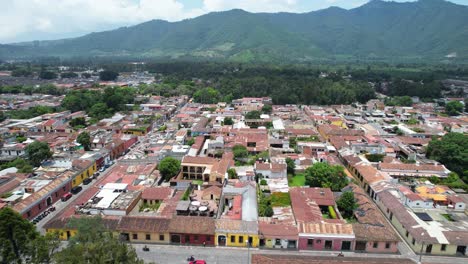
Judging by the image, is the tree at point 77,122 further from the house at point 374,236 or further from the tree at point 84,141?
the house at point 374,236

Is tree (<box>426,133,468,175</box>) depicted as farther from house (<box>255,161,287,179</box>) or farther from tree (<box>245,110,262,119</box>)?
tree (<box>245,110,262,119</box>)


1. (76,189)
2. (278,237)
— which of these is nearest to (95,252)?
(278,237)

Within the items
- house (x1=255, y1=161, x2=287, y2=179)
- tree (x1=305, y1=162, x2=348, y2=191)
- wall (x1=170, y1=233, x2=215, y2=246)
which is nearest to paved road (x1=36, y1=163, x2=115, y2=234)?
wall (x1=170, y1=233, x2=215, y2=246)

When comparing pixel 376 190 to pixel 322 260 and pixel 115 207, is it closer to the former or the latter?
pixel 322 260

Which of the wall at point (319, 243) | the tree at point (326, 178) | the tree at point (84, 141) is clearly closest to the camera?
the wall at point (319, 243)

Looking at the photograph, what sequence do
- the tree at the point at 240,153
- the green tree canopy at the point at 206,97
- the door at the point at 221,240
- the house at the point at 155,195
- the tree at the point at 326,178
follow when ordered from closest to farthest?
the door at the point at 221,240 → the house at the point at 155,195 → the tree at the point at 326,178 → the tree at the point at 240,153 → the green tree canopy at the point at 206,97

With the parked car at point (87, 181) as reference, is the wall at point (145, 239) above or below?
below

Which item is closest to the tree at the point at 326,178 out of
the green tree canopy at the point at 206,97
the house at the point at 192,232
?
the house at the point at 192,232
